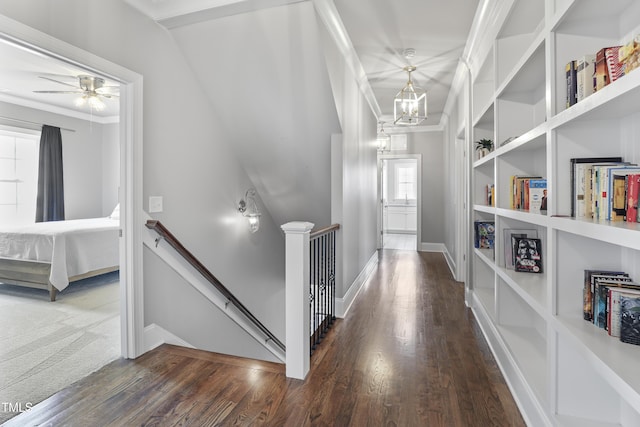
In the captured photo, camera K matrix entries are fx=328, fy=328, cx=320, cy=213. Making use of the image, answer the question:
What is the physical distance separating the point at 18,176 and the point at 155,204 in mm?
4721

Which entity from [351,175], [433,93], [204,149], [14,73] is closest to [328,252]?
[351,175]

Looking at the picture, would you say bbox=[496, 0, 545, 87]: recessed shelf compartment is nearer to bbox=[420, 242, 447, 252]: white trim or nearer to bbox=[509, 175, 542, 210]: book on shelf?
bbox=[509, 175, 542, 210]: book on shelf

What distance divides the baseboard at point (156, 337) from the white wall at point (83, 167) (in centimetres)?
473

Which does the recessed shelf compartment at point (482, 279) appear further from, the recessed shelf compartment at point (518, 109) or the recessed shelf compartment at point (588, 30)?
the recessed shelf compartment at point (588, 30)

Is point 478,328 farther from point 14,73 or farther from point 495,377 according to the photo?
point 14,73

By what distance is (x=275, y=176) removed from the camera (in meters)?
4.01

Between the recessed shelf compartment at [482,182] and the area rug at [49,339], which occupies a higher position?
the recessed shelf compartment at [482,182]

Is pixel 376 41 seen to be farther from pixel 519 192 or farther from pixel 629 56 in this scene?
pixel 629 56

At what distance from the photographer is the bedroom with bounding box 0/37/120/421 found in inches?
92.7

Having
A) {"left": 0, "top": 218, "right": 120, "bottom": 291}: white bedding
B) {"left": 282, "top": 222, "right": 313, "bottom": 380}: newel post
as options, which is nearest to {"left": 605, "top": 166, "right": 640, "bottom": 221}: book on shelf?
{"left": 282, "top": 222, "right": 313, "bottom": 380}: newel post

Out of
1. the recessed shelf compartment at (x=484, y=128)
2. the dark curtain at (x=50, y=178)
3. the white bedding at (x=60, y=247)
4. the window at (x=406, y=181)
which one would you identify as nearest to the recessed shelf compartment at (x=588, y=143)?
the recessed shelf compartment at (x=484, y=128)

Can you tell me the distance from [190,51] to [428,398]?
3073 mm

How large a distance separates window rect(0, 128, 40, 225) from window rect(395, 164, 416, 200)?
8.67m

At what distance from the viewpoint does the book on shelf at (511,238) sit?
2.33m
